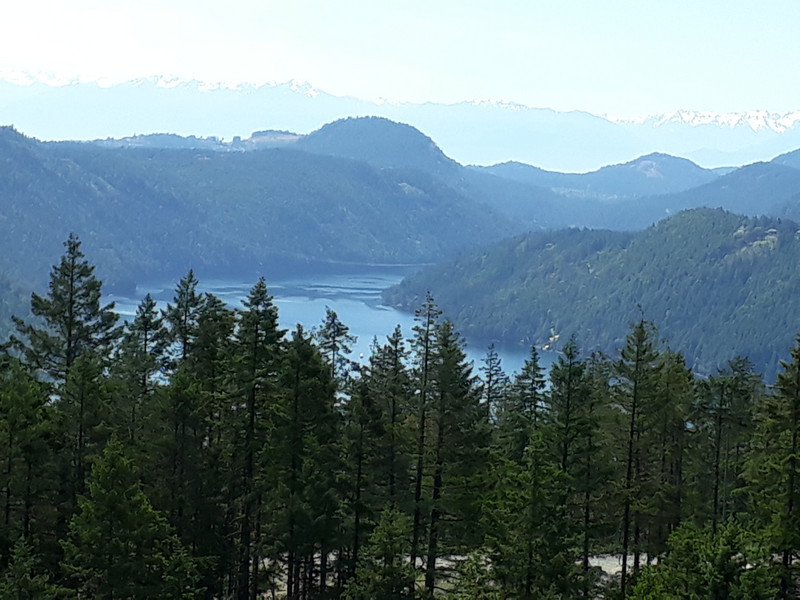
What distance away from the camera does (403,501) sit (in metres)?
34.8

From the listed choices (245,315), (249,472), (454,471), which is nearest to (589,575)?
(454,471)

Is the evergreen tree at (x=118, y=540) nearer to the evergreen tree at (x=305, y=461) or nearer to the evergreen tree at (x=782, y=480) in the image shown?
the evergreen tree at (x=305, y=461)

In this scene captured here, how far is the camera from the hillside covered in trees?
96.7 feet

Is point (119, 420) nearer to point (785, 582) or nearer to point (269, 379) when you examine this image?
point (269, 379)

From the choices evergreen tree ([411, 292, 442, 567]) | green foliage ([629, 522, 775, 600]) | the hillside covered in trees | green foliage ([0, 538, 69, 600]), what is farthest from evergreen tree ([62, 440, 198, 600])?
green foliage ([629, 522, 775, 600])

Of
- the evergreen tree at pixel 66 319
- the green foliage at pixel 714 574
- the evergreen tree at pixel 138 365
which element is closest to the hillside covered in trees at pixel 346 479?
the green foliage at pixel 714 574

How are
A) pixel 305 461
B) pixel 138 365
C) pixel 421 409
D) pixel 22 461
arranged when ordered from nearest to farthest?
1. pixel 22 461
2. pixel 305 461
3. pixel 421 409
4. pixel 138 365

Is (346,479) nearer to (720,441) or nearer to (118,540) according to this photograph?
(118,540)

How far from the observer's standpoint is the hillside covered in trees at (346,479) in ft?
96.7

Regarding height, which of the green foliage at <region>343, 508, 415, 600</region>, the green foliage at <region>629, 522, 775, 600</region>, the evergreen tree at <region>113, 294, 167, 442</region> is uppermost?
the evergreen tree at <region>113, 294, 167, 442</region>

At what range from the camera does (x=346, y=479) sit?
34.2m

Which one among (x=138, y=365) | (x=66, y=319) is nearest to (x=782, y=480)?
(x=138, y=365)

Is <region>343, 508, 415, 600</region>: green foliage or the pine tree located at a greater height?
the pine tree

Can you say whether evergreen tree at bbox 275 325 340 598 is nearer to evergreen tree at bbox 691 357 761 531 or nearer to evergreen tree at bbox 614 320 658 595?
evergreen tree at bbox 614 320 658 595
